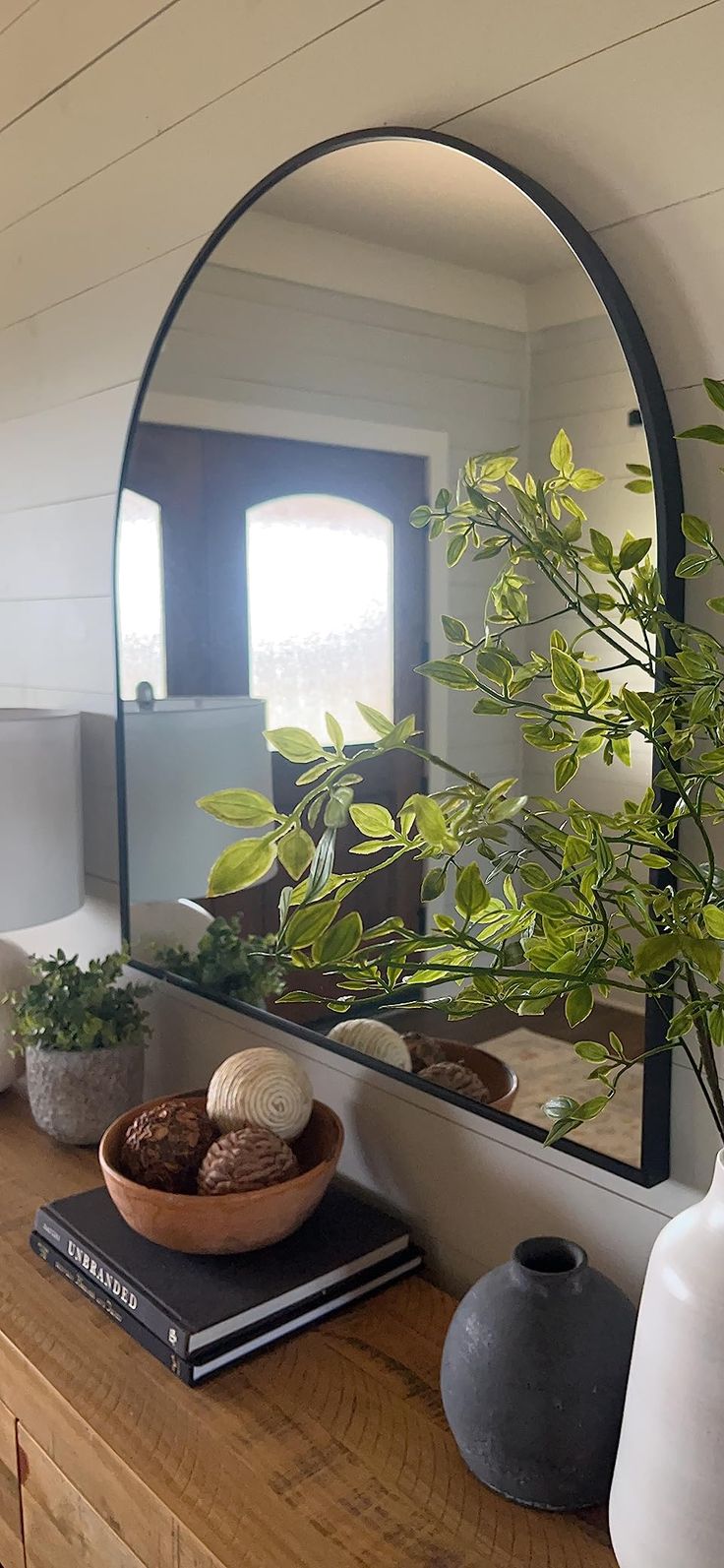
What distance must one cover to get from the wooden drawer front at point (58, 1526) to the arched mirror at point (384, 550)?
0.47 metres

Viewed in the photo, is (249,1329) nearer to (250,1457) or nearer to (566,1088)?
(250,1457)

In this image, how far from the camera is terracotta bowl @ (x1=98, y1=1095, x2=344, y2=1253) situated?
1100mm

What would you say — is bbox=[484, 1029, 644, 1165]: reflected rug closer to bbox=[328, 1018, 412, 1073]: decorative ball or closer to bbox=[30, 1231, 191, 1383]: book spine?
bbox=[328, 1018, 412, 1073]: decorative ball

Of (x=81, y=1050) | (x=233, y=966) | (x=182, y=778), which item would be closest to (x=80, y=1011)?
(x=81, y=1050)

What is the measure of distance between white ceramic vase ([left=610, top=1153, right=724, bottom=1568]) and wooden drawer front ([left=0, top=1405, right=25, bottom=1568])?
0.62 m

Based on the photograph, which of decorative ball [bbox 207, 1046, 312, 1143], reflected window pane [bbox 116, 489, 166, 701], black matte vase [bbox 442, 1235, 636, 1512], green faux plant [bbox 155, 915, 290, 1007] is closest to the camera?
black matte vase [bbox 442, 1235, 636, 1512]

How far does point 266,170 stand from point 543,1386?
4.04ft

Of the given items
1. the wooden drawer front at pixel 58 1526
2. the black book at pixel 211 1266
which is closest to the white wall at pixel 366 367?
the black book at pixel 211 1266

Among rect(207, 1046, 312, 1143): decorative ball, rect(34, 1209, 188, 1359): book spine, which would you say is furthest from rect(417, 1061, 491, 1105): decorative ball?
rect(34, 1209, 188, 1359): book spine

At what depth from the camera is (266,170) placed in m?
1.32

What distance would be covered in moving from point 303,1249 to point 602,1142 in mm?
335

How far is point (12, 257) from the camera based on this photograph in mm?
1843

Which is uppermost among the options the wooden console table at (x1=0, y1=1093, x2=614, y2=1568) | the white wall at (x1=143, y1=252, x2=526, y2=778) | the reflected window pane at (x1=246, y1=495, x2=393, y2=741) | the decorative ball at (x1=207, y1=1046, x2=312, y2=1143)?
the white wall at (x1=143, y1=252, x2=526, y2=778)

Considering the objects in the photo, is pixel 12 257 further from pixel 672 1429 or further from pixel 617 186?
pixel 672 1429
